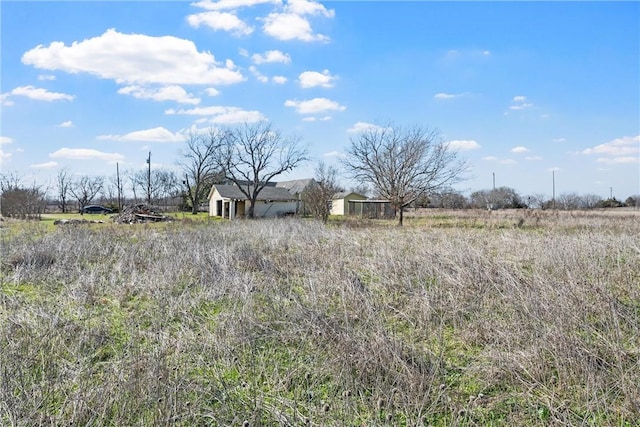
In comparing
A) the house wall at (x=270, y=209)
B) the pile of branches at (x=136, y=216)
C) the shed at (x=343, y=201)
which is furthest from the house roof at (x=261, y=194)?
the pile of branches at (x=136, y=216)

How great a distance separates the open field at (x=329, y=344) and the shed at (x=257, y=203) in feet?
108

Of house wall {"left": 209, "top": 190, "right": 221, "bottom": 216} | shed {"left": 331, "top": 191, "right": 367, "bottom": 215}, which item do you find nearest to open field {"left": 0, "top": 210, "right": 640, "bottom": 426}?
house wall {"left": 209, "top": 190, "right": 221, "bottom": 216}

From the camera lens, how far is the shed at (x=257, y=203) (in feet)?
131

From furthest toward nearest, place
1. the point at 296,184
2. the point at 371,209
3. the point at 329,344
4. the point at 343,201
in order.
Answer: the point at 296,184, the point at 343,201, the point at 371,209, the point at 329,344

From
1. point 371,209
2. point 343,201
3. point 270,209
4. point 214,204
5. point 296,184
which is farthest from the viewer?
point 296,184

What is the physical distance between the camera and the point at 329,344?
12.2ft

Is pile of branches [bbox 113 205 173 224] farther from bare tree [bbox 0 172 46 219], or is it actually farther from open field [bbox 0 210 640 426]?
open field [bbox 0 210 640 426]

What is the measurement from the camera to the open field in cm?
276

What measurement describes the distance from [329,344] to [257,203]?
122ft

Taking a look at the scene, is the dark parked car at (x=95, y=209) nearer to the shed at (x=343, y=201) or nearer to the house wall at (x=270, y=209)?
the house wall at (x=270, y=209)

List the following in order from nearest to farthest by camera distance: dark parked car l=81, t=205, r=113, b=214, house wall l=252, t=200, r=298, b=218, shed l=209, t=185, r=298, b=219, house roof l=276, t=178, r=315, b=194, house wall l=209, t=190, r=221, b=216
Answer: shed l=209, t=185, r=298, b=219
house wall l=252, t=200, r=298, b=218
house wall l=209, t=190, r=221, b=216
dark parked car l=81, t=205, r=113, b=214
house roof l=276, t=178, r=315, b=194

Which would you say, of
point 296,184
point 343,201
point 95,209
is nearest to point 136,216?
point 343,201

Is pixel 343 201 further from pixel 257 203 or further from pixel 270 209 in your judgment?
pixel 257 203

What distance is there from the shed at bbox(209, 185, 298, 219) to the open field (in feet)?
108
